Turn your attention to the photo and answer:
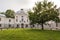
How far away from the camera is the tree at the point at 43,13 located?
45.6 metres

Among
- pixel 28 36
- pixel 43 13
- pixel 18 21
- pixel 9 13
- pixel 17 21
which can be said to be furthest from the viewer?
pixel 9 13

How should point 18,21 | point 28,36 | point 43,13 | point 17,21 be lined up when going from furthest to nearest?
1. point 18,21
2. point 17,21
3. point 43,13
4. point 28,36

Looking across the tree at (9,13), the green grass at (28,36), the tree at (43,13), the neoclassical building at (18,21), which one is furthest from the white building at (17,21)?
the green grass at (28,36)

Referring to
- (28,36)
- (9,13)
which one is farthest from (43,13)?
(9,13)

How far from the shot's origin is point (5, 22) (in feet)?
256

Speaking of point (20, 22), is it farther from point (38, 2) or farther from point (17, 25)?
point (38, 2)

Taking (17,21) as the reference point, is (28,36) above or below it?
below

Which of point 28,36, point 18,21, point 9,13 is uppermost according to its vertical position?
point 9,13

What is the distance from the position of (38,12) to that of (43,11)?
150 cm

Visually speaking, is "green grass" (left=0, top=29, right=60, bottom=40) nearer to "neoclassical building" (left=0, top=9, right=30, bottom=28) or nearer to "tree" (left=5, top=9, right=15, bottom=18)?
"neoclassical building" (left=0, top=9, right=30, bottom=28)

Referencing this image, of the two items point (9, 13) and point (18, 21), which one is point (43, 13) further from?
point (9, 13)

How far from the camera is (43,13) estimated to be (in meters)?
45.4

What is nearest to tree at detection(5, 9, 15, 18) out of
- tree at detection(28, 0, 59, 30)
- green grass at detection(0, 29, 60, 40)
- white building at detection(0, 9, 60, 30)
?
white building at detection(0, 9, 60, 30)

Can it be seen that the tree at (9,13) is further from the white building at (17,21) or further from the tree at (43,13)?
the tree at (43,13)
